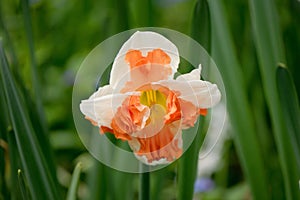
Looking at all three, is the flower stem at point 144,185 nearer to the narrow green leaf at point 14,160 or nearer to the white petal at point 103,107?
the white petal at point 103,107

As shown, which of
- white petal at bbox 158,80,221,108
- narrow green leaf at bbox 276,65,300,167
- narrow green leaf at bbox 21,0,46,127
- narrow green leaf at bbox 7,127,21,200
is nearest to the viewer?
white petal at bbox 158,80,221,108

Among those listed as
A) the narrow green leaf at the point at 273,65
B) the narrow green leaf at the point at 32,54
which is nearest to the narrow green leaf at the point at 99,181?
the narrow green leaf at the point at 32,54

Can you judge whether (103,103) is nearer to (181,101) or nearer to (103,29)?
(181,101)

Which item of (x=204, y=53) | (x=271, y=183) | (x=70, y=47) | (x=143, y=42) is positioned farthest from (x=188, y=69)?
(x=70, y=47)

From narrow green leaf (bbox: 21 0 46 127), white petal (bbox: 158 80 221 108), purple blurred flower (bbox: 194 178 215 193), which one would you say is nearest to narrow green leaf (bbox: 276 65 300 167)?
white petal (bbox: 158 80 221 108)

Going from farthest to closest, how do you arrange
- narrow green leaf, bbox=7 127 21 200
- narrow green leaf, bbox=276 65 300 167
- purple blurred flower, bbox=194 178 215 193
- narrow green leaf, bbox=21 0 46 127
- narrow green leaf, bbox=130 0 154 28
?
purple blurred flower, bbox=194 178 215 193, narrow green leaf, bbox=130 0 154 28, narrow green leaf, bbox=21 0 46 127, narrow green leaf, bbox=7 127 21 200, narrow green leaf, bbox=276 65 300 167

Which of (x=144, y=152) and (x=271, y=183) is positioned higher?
(x=144, y=152)

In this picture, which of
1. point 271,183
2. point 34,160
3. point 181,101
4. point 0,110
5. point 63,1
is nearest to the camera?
point 181,101

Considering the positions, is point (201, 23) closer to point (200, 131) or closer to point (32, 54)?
point (200, 131)

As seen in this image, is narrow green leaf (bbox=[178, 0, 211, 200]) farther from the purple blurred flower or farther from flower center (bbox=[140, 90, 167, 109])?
the purple blurred flower
